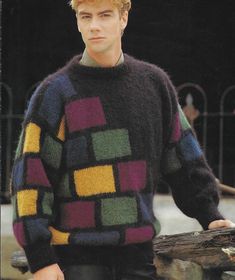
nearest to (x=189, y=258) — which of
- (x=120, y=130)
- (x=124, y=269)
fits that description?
(x=124, y=269)

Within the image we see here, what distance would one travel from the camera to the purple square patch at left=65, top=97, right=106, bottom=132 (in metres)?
2.46

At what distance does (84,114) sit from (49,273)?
19.2 inches

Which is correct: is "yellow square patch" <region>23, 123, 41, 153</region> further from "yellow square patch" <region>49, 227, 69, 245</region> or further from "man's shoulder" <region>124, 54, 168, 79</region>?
A: "man's shoulder" <region>124, 54, 168, 79</region>

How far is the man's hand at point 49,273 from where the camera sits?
240 centimetres

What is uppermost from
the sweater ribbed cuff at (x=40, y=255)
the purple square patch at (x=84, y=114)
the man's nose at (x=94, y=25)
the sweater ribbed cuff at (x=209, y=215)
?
A: the man's nose at (x=94, y=25)

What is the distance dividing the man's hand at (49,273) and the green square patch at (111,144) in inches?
14.0

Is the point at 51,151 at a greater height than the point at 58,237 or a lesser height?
greater

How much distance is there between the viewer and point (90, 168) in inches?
96.7

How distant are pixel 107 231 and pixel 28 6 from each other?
145 inches

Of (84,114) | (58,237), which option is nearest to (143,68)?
(84,114)

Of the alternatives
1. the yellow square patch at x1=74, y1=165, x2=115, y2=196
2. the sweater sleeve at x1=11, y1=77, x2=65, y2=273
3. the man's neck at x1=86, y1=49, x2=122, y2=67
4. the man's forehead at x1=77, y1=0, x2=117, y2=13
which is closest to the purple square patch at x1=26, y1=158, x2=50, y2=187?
the sweater sleeve at x1=11, y1=77, x2=65, y2=273

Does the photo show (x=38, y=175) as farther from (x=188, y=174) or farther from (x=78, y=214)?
A: (x=188, y=174)

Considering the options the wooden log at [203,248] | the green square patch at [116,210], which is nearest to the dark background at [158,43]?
the wooden log at [203,248]

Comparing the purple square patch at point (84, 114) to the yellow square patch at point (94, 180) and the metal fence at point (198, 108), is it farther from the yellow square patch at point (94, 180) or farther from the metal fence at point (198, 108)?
the metal fence at point (198, 108)
